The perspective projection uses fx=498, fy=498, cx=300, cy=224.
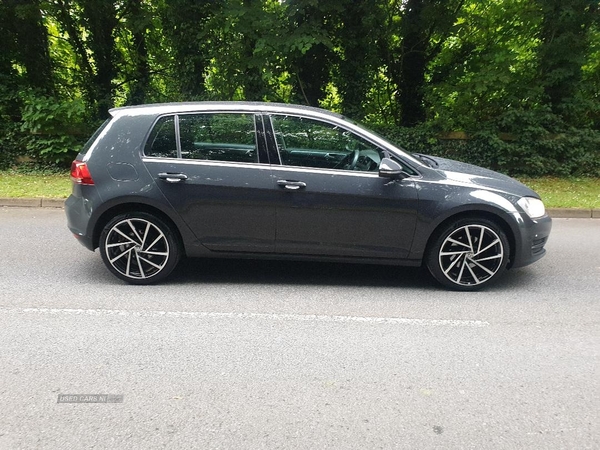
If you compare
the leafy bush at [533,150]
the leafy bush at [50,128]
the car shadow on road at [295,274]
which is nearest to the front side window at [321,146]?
the car shadow on road at [295,274]

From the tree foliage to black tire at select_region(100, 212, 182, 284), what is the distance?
24.0ft

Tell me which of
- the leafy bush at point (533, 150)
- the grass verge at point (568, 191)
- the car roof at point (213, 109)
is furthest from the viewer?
the leafy bush at point (533, 150)

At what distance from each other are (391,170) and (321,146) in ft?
2.44

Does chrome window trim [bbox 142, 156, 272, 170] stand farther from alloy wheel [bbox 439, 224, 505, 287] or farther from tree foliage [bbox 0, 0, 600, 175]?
tree foliage [bbox 0, 0, 600, 175]

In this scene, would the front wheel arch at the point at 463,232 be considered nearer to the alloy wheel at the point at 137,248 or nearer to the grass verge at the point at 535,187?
the alloy wheel at the point at 137,248

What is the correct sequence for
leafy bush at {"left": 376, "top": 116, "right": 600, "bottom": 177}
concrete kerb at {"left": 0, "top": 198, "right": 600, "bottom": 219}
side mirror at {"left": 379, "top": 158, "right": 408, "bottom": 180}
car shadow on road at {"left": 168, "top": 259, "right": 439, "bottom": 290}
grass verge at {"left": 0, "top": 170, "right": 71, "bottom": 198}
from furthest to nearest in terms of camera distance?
leafy bush at {"left": 376, "top": 116, "right": 600, "bottom": 177}, grass verge at {"left": 0, "top": 170, "right": 71, "bottom": 198}, concrete kerb at {"left": 0, "top": 198, "right": 600, "bottom": 219}, car shadow on road at {"left": 168, "top": 259, "right": 439, "bottom": 290}, side mirror at {"left": 379, "top": 158, "right": 408, "bottom": 180}

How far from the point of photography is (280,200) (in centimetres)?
476

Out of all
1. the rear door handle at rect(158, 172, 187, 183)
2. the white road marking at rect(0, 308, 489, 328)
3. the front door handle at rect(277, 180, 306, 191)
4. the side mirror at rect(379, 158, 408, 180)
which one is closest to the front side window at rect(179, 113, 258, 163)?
the rear door handle at rect(158, 172, 187, 183)

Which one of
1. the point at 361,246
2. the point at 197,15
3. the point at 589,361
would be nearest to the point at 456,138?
the point at 197,15

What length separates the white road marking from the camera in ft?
13.8

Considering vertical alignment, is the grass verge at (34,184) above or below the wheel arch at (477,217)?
below

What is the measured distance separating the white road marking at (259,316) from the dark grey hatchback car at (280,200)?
0.70m

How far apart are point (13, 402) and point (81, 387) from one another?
38 centimetres

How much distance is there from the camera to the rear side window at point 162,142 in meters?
4.89
